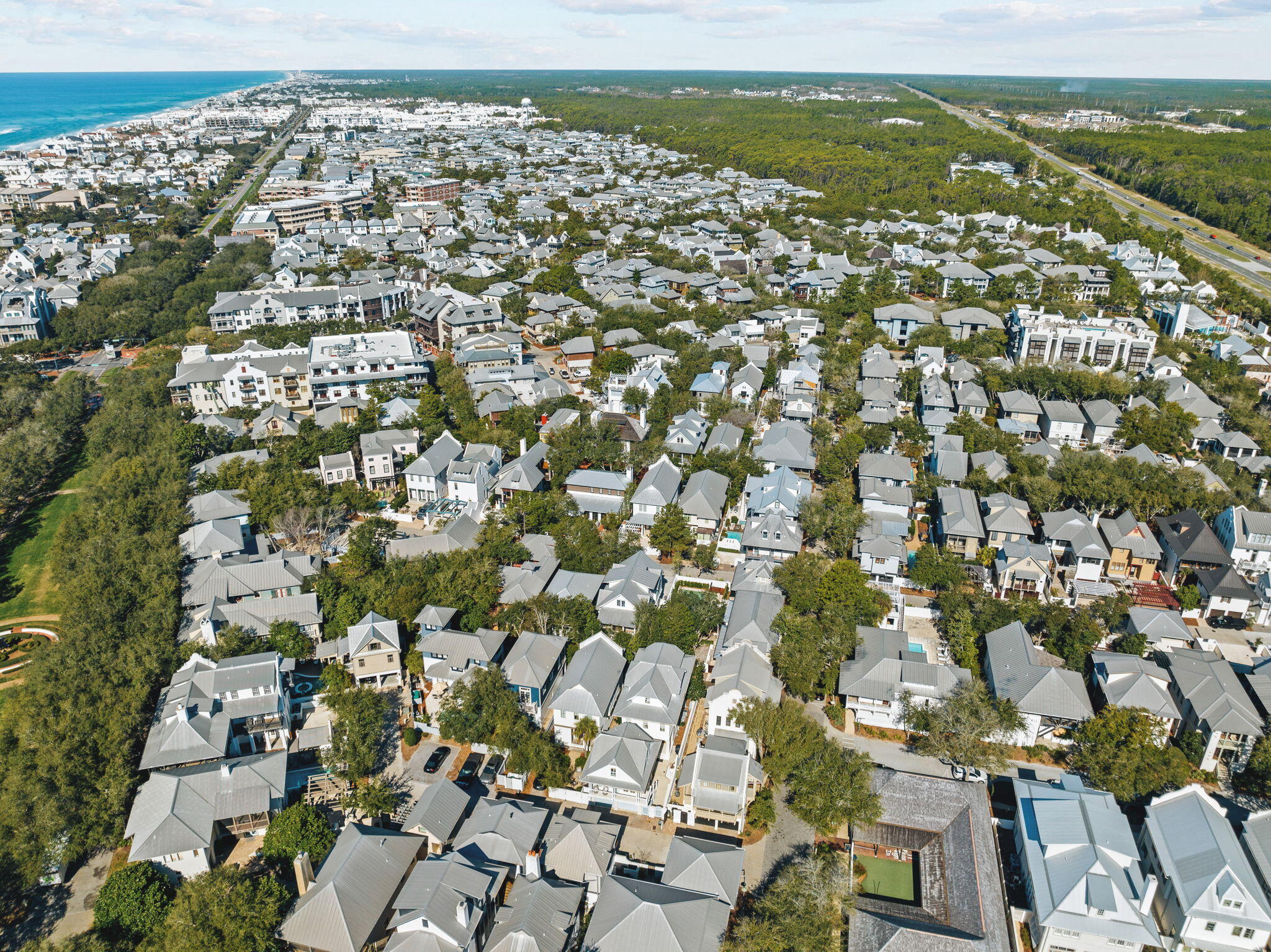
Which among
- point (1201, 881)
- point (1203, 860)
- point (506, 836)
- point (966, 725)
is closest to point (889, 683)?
point (966, 725)

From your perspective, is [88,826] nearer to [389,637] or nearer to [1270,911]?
[389,637]

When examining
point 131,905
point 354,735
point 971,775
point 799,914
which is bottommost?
point 971,775

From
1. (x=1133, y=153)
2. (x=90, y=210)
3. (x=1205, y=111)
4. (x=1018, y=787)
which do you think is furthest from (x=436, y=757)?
(x=1205, y=111)

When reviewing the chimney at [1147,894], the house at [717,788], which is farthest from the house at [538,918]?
the chimney at [1147,894]

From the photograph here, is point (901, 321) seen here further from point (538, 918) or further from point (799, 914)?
point (538, 918)

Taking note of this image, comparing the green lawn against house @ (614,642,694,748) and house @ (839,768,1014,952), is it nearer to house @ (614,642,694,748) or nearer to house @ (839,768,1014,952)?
house @ (839,768,1014,952)

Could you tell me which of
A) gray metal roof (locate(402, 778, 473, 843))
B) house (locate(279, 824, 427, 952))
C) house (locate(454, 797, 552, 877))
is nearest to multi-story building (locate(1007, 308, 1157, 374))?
house (locate(454, 797, 552, 877))
